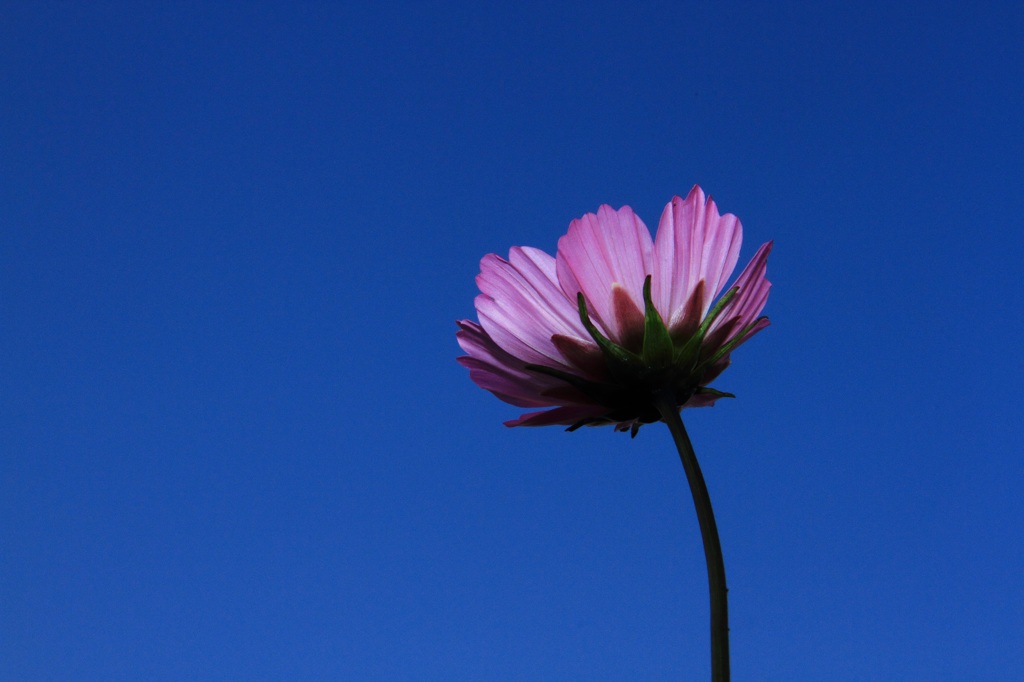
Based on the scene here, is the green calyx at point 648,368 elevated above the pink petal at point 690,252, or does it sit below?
below

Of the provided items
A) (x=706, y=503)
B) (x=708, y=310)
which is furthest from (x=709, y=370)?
(x=706, y=503)

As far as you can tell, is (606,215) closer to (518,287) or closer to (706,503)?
(518,287)

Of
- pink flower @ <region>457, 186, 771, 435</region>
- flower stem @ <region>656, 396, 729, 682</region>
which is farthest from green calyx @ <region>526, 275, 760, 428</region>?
flower stem @ <region>656, 396, 729, 682</region>

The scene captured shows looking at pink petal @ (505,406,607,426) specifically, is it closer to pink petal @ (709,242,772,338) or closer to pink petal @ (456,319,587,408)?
pink petal @ (456,319,587,408)

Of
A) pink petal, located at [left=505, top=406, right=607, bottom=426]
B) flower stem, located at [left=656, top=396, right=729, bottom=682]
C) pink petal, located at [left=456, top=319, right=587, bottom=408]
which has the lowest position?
flower stem, located at [left=656, top=396, right=729, bottom=682]

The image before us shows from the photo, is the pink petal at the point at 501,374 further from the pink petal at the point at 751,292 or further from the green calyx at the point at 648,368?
the pink petal at the point at 751,292

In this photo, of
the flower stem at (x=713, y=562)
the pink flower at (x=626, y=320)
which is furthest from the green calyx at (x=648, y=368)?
the flower stem at (x=713, y=562)

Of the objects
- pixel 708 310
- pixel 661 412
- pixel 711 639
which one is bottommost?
pixel 711 639

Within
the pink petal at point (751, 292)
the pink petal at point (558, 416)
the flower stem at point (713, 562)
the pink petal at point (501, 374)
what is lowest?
the flower stem at point (713, 562)
